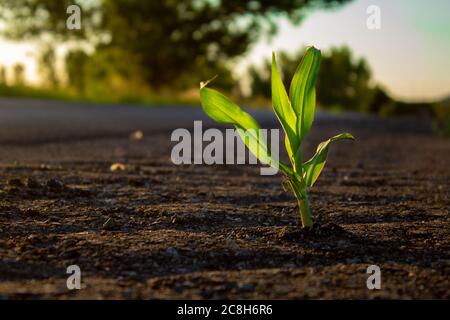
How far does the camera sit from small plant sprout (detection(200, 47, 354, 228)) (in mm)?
1728

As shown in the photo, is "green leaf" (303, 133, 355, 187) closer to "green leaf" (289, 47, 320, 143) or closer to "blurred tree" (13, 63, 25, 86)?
"green leaf" (289, 47, 320, 143)

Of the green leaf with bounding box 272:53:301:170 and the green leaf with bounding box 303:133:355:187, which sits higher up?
the green leaf with bounding box 272:53:301:170

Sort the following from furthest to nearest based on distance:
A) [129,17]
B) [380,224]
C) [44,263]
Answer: [129,17] < [380,224] < [44,263]

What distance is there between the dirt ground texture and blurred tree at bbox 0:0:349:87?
13.4 metres

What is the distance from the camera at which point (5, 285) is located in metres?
1.38

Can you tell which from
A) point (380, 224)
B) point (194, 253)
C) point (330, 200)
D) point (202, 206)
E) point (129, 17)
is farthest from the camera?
point (129, 17)

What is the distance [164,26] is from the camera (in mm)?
16516

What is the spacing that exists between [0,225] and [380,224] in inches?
49.7

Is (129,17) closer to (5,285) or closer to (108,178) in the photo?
(108,178)

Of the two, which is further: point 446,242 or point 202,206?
point 202,206

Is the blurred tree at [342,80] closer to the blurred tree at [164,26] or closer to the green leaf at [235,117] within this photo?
the blurred tree at [164,26]

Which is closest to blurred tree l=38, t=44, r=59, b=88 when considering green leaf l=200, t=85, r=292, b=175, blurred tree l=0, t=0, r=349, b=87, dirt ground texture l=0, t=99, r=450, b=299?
blurred tree l=0, t=0, r=349, b=87
